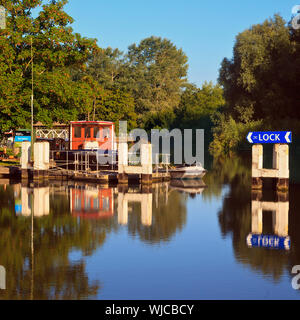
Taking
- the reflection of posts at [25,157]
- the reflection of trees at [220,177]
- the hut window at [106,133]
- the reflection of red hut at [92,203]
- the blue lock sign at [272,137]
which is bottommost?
the reflection of red hut at [92,203]

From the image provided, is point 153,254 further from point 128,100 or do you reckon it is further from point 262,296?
point 128,100

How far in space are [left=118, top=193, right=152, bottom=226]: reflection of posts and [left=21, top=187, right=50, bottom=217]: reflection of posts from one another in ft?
10.3

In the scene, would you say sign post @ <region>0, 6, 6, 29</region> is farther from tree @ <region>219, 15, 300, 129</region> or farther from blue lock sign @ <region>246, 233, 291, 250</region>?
tree @ <region>219, 15, 300, 129</region>

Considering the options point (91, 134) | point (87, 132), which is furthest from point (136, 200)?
point (87, 132)

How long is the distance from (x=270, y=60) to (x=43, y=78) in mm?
34113

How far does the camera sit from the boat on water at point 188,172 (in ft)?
113

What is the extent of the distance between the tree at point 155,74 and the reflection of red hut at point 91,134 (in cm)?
6526

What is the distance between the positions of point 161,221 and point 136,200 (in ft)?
18.1

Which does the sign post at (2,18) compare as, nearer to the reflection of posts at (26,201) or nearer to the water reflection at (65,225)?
the water reflection at (65,225)

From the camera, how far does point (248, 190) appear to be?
31.8 metres

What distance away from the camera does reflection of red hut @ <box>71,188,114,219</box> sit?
2259 cm

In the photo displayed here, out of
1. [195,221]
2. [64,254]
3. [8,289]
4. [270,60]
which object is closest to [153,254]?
[64,254]

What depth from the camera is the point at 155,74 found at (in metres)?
128

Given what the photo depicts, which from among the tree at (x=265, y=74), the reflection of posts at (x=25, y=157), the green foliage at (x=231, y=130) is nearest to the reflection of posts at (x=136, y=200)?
the reflection of posts at (x=25, y=157)
